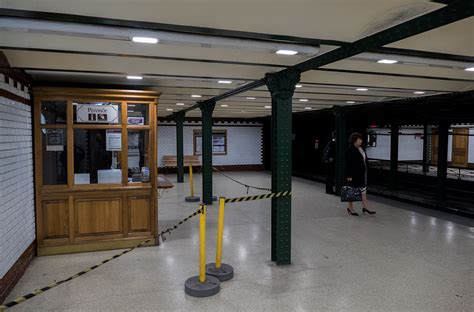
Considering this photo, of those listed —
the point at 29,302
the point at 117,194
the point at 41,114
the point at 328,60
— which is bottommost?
the point at 29,302

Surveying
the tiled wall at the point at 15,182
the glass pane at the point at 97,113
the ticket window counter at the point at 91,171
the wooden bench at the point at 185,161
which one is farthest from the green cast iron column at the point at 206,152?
the wooden bench at the point at 185,161

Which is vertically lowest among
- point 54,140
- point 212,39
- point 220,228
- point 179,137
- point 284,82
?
point 220,228

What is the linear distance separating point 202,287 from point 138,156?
2897 millimetres

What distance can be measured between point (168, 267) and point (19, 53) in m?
2.82

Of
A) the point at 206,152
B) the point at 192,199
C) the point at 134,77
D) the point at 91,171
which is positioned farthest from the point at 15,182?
the point at 192,199

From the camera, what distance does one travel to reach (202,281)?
3.75 m

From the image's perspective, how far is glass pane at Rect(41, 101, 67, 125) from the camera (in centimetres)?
489

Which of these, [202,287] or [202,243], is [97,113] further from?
[202,287]

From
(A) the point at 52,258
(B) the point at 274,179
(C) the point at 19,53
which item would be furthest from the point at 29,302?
(B) the point at 274,179

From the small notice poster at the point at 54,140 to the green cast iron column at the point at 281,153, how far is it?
9.30 feet

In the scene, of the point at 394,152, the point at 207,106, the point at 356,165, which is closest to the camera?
the point at 356,165

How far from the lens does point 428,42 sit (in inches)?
124

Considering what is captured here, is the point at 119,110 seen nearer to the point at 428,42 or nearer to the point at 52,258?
the point at 52,258

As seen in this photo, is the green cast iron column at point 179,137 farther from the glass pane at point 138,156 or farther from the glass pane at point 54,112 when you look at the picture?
the glass pane at point 54,112
